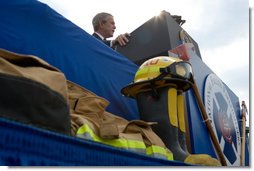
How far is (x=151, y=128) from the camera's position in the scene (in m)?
1.19

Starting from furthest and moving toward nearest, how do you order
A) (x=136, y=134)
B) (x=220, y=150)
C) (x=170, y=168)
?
(x=220, y=150)
(x=136, y=134)
(x=170, y=168)

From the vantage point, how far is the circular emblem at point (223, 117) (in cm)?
175

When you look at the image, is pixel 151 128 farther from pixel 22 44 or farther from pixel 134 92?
pixel 22 44

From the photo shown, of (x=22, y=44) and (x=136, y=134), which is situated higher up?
(x=22, y=44)

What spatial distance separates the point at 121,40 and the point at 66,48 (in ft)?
2.41

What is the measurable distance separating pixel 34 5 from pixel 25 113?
80cm

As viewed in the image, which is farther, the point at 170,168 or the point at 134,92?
the point at 134,92

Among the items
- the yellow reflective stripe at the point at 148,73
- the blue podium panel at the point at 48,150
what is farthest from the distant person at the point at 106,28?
the blue podium panel at the point at 48,150

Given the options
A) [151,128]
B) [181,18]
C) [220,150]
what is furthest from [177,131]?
[181,18]

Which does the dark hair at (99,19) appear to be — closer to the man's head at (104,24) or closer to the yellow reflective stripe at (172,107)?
the man's head at (104,24)

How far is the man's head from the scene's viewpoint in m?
2.06

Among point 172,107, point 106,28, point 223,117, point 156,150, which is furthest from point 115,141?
point 106,28

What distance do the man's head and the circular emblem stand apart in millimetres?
638

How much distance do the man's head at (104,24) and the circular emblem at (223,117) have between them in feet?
2.09
